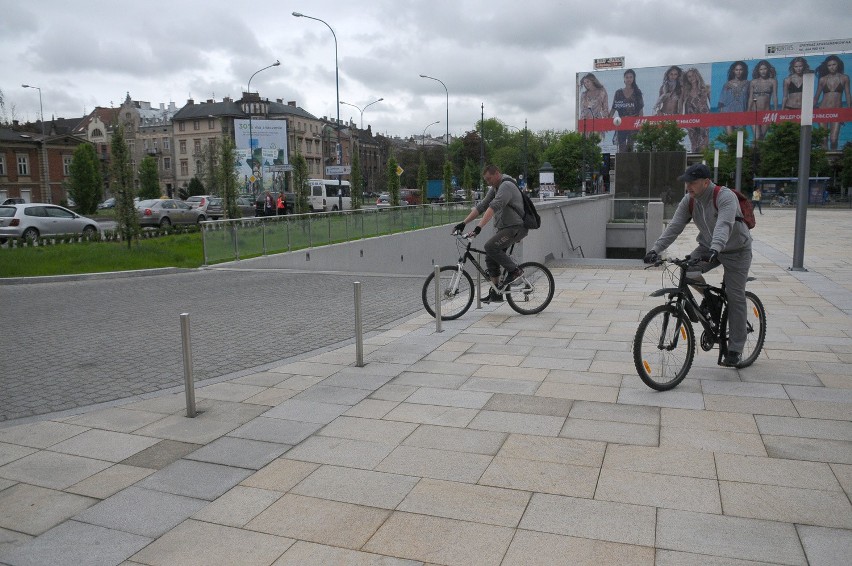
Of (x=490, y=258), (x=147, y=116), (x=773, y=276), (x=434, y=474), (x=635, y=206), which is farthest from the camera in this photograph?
(x=147, y=116)

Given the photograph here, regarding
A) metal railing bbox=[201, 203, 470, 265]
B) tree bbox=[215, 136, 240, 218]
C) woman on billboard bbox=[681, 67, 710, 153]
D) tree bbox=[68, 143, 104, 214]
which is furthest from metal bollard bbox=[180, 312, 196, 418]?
woman on billboard bbox=[681, 67, 710, 153]

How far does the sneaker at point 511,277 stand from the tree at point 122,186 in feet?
46.7

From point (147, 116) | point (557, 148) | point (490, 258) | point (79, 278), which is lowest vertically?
point (79, 278)

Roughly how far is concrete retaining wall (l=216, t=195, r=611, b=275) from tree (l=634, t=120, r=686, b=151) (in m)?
55.6

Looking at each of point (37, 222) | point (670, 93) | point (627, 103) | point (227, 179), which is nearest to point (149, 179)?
point (227, 179)

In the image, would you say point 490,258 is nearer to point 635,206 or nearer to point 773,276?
point 773,276

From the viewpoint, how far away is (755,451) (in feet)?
14.9

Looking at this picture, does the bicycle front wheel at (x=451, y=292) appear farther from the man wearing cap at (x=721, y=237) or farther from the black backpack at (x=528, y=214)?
the man wearing cap at (x=721, y=237)

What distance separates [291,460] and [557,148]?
8587 cm

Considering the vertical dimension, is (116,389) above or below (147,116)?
below

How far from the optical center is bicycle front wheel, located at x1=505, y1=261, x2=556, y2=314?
9352 mm

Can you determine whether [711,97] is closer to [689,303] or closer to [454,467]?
[689,303]

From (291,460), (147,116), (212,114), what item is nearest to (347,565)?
(291,460)

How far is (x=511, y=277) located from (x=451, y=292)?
797 millimetres
